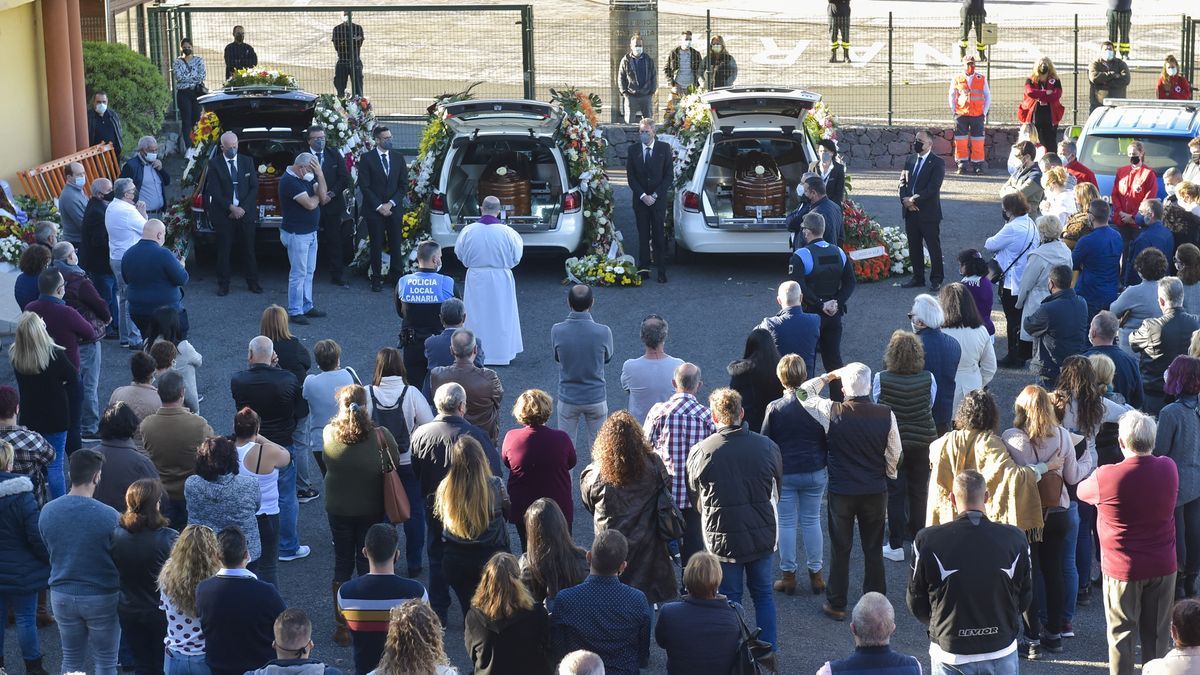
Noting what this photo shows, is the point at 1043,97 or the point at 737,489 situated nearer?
the point at 737,489

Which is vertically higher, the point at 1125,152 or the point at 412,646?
the point at 1125,152

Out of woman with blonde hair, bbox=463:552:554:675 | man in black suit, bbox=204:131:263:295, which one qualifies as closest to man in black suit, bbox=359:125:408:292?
man in black suit, bbox=204:131:263:295

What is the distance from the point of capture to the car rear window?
17.4 meters

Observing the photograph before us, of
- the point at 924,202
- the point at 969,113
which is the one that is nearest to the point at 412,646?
the point at 924,202

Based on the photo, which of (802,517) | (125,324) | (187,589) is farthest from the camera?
(125,324)

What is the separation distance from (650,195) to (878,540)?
322 inches

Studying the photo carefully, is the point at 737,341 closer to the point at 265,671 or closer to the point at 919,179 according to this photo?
the point at 919,179

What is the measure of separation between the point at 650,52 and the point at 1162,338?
15.3m

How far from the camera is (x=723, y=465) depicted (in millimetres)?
8672

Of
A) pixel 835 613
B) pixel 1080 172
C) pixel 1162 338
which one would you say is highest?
pixel 1080 172

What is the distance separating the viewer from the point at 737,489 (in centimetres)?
869

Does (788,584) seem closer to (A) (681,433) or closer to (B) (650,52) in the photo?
(A) (681,433)

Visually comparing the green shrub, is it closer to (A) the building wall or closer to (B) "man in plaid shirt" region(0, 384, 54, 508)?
(A) the building wall

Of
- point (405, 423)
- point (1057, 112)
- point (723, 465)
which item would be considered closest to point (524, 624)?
point (723, 465)
